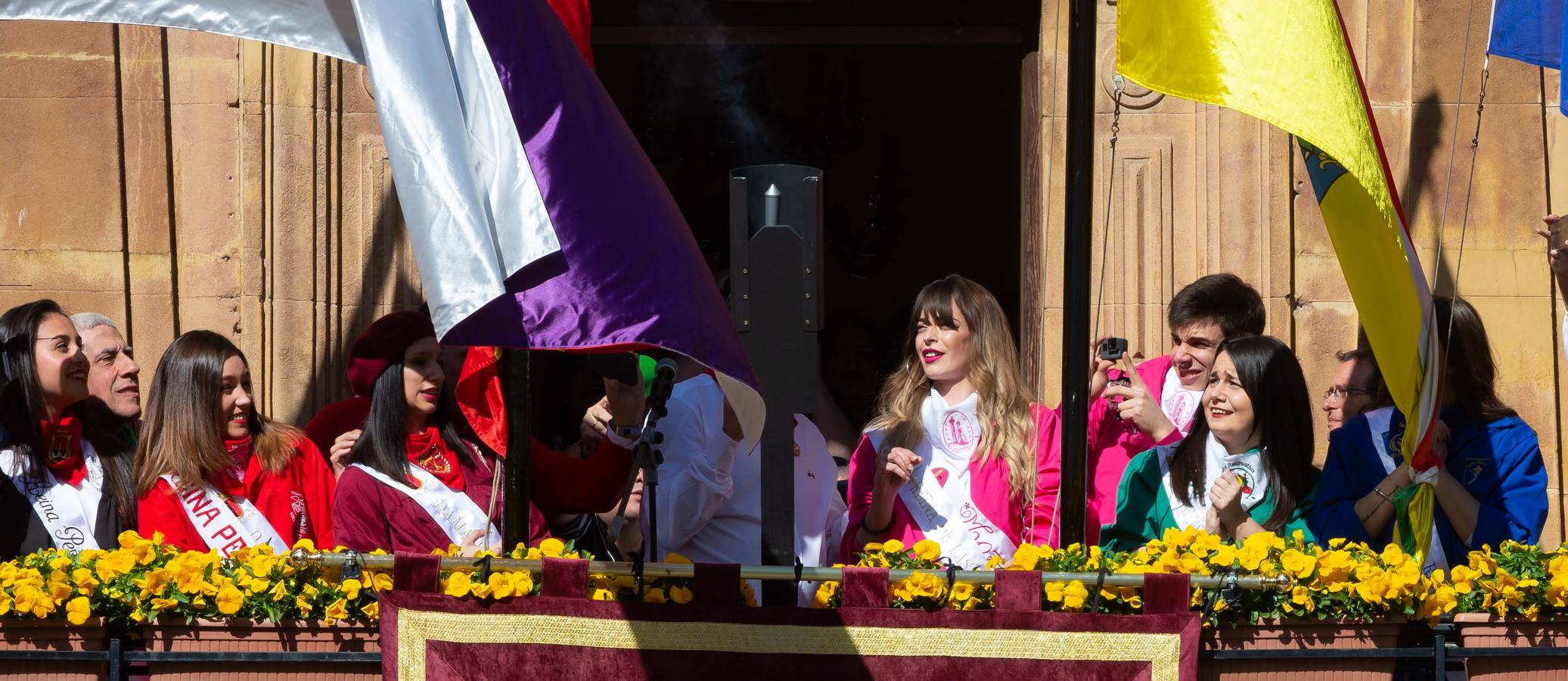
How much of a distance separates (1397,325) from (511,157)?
240 centimetres

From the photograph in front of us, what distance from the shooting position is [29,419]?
5.12m

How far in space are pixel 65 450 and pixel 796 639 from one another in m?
2.52

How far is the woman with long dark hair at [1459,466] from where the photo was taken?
486 cm

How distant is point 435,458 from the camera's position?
5.14 meters

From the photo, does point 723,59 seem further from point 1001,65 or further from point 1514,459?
point 1514,459

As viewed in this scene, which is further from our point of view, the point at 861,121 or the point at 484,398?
the point at 861,121

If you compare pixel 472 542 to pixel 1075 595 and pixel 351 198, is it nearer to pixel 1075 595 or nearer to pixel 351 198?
pixel 1075 595

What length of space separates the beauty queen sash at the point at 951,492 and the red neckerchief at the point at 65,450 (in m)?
2.46

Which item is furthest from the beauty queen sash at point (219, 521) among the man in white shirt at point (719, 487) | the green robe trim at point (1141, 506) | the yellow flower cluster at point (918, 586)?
the green robe trim at point (1141, 506)

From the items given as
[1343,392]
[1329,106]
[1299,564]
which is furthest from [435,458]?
[1343,392]

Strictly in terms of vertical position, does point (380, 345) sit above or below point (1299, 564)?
above

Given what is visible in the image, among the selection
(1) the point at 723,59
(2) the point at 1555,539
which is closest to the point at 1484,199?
(2) the point at 1555,539

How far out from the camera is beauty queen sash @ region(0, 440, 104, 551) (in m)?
5.01

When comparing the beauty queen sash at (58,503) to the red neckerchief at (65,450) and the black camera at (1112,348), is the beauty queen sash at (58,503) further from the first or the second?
the black camera at (1112,348)
